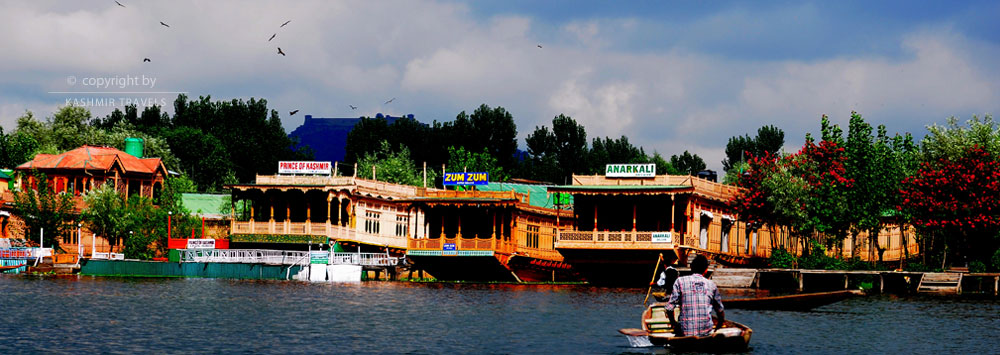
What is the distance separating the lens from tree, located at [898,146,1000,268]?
64562mm

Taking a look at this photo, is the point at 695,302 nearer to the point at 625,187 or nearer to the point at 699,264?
the point at 699,264

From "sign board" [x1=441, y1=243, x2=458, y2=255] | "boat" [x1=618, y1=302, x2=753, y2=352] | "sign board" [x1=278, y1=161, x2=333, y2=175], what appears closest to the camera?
"boat" [x1=618, y1=302, x2=753, y2=352]

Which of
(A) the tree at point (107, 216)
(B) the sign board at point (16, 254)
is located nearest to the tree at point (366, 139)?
(A) the tree at point (107, 216)

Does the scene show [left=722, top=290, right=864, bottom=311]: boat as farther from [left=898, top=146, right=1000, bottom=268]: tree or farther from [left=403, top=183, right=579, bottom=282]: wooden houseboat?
[left=403, top=183, right=579, bottom=282]: wooden houseboat

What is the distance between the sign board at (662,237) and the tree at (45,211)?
42170mm

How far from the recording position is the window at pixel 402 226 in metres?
87.6

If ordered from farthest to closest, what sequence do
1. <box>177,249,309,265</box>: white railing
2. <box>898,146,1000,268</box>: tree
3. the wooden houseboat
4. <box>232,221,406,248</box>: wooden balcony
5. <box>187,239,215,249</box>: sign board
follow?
1. <box>232,221,406,248</box>: wooden balcony
2. the wooden houseboat
3. <box>187,239,215,249</box>: sign board
4. <box>177,249,309,265</box>: white railing
5. <box>898,146,1000,268</box>: tree

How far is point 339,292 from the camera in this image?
2319 inches

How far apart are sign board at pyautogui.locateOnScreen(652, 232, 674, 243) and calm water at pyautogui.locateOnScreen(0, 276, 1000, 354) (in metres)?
5.69

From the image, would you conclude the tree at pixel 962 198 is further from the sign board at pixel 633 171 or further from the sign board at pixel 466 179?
the sign board at pixel 466 179

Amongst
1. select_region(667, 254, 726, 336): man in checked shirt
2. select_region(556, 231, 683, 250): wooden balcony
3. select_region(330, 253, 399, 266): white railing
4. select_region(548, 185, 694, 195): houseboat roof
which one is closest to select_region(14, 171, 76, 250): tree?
select_region(330, 253, 399, 266): white railing

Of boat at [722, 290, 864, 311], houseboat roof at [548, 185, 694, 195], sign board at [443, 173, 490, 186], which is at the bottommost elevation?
boat at [722, 290, 864, 311]

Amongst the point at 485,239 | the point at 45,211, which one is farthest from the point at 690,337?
the point at 45,211

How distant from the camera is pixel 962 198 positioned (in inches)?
2591
